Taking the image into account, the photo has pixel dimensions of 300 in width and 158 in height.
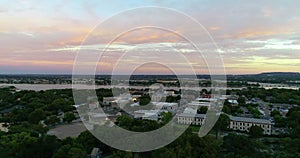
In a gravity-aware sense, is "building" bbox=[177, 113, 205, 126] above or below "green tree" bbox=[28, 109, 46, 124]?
below

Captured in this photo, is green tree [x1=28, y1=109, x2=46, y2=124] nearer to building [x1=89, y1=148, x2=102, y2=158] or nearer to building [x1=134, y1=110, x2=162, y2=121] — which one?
building [x1=134, y1=110, x2=162, y2=121]

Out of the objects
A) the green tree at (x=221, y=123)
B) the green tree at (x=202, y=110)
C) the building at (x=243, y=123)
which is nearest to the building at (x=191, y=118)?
the green tree at (x=202, y=110)

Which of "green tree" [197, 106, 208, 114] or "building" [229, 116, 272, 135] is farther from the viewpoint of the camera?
"green tree" [197, 106, 208, 114]

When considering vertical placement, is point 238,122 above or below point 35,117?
below

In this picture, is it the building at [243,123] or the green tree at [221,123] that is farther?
the building at [243,123]

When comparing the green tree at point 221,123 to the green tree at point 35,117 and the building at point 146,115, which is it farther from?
the green tree at point 35,117

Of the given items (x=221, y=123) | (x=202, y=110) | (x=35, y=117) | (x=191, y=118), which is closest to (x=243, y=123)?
(x=221, y=123)

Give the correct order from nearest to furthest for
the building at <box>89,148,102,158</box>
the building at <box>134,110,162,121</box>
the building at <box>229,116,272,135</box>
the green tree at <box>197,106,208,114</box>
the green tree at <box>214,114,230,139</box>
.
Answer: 1. the building at <box>89,148,102,158</box>
2. the green tree at <box>214,114,230,139</box>
3. the building at <box>229,116,272,135</box>
4. the building at <box>134,110,162,121</box>
5. the green tree at <box>197,106,208,114</box>

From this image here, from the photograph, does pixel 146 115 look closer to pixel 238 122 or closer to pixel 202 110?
pixel 202 110

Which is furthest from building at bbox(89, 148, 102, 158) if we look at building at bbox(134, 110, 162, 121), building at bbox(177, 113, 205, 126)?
building at bbox(177, 113, 205, 126)

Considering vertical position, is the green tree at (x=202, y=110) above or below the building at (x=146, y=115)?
above
